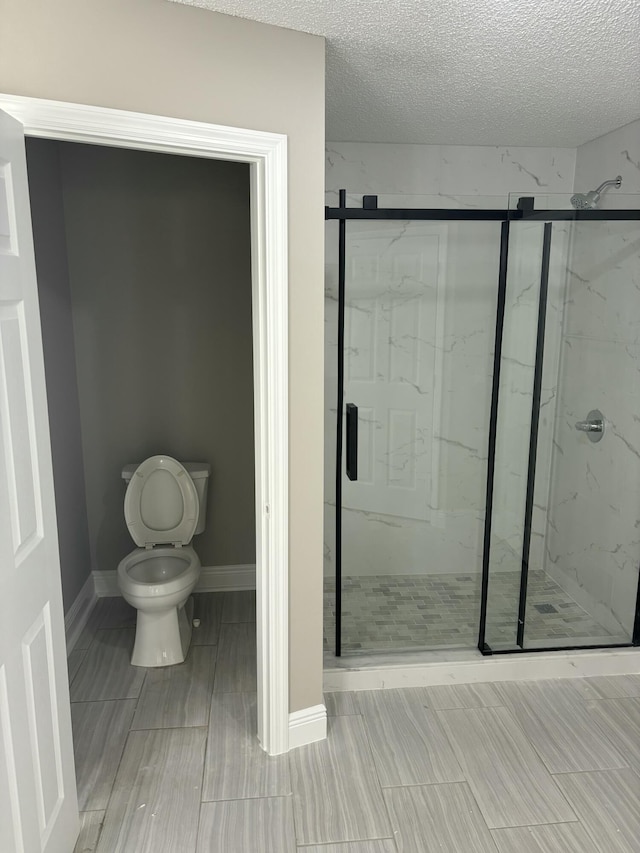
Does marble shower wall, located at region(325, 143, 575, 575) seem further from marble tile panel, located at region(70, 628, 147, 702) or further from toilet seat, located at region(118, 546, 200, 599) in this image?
marble tile panel, located at region(70, 628, 147, 702)

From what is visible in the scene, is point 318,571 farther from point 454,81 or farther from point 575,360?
point 454,81

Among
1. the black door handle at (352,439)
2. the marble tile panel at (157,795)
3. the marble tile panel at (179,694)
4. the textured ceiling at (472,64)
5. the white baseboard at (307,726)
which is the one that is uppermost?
the textured ceiling at (472,64)

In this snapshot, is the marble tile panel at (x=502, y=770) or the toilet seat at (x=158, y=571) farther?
the toilet seat at (x=158, y=571)

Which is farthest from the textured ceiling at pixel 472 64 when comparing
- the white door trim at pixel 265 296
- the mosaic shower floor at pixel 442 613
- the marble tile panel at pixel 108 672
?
the marble tile panel at pixel 108 672

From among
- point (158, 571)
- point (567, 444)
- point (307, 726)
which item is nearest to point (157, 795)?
point (307, 726)

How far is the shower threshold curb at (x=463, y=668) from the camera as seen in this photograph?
279 centimetres

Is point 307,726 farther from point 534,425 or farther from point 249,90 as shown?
point 249,90

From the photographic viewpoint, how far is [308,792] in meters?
2.21

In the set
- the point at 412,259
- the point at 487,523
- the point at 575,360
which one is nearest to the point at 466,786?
the point at 487,523

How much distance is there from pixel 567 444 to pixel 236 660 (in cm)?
178

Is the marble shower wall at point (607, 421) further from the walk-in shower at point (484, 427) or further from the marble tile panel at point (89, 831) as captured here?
the marble tile panel at point (89, 831)

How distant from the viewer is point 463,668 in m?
2.85

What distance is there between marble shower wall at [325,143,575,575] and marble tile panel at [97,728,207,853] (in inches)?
35.5

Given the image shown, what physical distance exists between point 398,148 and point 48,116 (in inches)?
86.9
